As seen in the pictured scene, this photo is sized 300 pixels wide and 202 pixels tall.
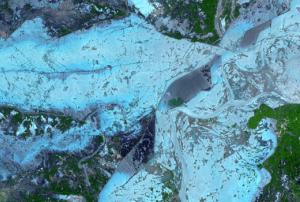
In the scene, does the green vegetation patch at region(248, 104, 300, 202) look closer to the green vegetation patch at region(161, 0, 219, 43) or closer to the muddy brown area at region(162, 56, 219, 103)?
the muddy brown area at region(162, 56, 219, 103)

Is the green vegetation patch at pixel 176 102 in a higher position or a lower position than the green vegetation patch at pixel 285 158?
higher

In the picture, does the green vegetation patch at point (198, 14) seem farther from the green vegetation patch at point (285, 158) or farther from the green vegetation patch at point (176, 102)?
the green vegetation patch at point (285, 158)

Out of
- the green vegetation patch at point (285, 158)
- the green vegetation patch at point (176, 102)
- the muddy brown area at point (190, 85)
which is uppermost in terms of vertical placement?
the muddy brown area at point (190, 85)

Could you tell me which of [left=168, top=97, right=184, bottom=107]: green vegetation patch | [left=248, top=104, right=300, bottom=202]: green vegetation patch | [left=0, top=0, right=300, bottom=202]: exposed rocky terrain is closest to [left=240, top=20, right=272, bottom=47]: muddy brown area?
[left=0, top=0, right=300, bottom=202]: exposed rocky terrain

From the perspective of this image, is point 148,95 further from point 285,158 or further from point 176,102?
point 285,158

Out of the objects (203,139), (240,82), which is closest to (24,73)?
(203,139)

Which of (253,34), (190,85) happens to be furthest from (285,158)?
(253,34)

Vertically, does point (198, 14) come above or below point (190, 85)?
above

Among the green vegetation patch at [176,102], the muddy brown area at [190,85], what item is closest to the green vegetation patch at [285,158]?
the muddy brown area at [190,85]

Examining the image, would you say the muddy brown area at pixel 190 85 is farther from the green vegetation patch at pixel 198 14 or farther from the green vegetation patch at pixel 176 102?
the green vegetation patch at pixel 198 14
